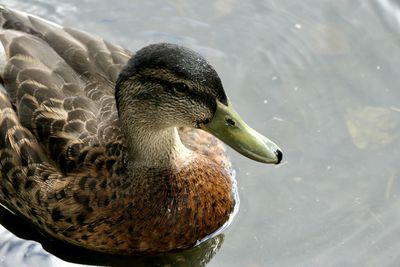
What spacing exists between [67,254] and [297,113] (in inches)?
84.3

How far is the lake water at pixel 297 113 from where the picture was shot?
6.11 m

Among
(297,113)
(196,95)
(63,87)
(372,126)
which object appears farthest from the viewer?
(297,113)

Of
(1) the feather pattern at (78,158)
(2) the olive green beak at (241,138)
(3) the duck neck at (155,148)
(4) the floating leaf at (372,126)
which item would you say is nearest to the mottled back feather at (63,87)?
(1) the feather pattern at (78,158)

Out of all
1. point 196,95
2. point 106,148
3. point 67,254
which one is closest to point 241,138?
point 196,95

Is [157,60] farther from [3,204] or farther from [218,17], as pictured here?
[218,17]

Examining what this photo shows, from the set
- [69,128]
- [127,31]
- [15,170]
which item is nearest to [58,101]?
[69,128]

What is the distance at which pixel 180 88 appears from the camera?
5246 mm

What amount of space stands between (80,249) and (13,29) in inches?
64.2

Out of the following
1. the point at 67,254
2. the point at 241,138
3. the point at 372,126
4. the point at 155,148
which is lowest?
the point at 67,254

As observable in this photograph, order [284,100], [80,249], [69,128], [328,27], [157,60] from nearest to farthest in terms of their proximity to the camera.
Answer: [157,60], [69,128], [80,249], [284,100], [328,27]

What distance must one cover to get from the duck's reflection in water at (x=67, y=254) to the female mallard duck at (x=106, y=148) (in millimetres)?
149

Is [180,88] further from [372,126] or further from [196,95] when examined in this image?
[372,126]

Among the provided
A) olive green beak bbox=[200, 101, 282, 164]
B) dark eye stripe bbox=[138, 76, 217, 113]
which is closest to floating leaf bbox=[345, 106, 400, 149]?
olive green beak bbox=[200, 101, 282, 164]

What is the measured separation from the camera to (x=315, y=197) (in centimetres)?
642
